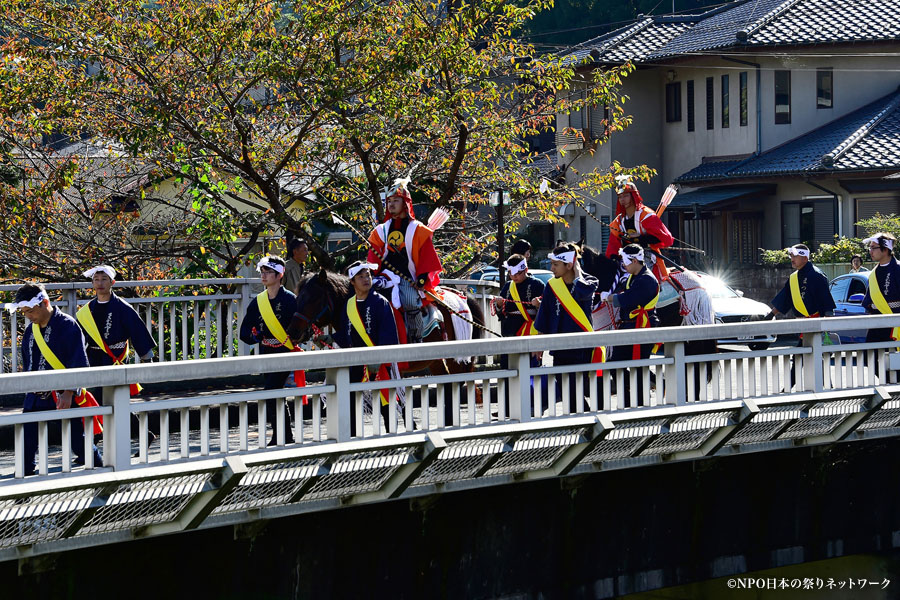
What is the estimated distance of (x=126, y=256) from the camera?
53.9 feet

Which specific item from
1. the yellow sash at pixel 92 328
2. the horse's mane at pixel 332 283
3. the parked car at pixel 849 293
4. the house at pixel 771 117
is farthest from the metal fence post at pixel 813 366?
the house at pixel 771 117

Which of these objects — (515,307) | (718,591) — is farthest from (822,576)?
(515,307)

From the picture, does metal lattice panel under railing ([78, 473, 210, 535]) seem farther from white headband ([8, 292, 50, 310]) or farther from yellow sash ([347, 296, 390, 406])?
yellow sash ([347, 296, 390, 406])

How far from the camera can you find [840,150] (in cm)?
3167

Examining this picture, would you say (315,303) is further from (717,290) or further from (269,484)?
(717,290)

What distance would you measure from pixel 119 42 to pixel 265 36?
5.70 feet

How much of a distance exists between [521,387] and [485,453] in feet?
2.02

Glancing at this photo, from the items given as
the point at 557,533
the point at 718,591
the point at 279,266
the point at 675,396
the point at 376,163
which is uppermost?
the point at 376,163

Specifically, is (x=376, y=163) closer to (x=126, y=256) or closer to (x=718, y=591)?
(x=126, y=256)

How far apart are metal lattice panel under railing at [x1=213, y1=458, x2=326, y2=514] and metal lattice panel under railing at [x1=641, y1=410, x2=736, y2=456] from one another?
3.02 m

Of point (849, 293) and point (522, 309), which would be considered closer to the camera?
point (522, 309)

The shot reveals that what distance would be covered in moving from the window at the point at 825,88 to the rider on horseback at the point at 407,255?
2638cm

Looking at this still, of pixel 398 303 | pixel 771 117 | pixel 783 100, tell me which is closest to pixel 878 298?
pixel 398 303

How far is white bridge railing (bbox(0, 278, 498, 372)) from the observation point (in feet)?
42.4
